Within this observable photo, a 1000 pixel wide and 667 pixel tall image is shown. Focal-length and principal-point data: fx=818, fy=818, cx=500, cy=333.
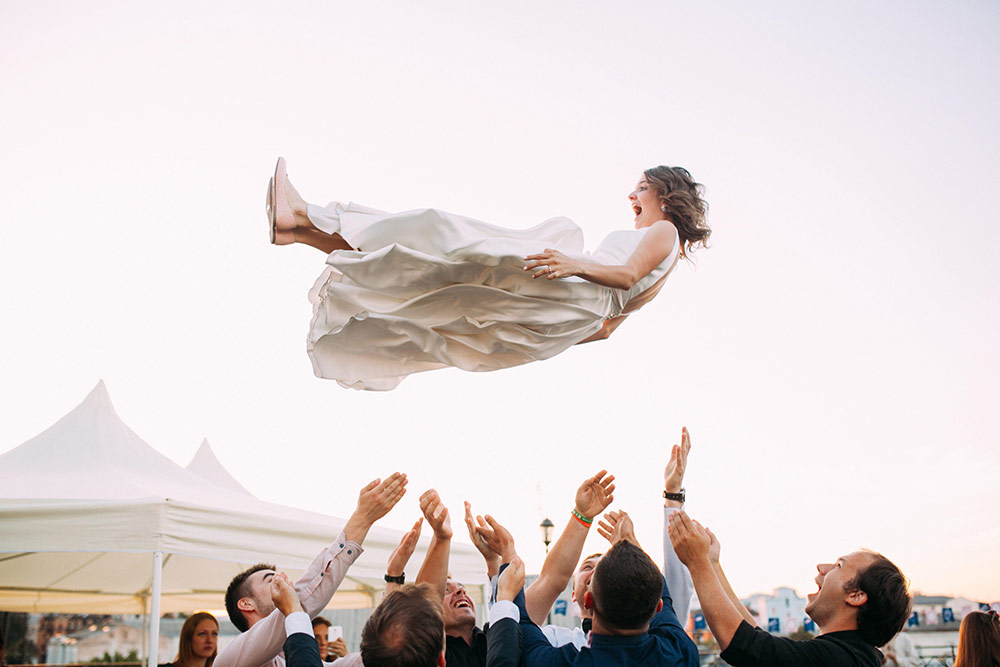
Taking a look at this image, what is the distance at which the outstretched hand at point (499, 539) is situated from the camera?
291 centimetres

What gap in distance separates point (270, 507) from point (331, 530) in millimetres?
939

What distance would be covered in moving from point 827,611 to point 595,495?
834 millimetres

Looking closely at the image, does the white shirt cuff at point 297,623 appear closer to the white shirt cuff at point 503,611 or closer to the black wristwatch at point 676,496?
the white shirt cuff at point 503,611

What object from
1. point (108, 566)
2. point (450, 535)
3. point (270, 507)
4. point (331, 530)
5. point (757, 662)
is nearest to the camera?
point (757, 662)

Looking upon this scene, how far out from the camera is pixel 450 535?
2801 mm

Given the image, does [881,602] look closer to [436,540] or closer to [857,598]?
[857,598]

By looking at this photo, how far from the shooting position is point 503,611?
2365mm

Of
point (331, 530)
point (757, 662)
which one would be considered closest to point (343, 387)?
point (757, 662)

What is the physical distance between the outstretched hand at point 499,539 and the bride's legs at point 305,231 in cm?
120

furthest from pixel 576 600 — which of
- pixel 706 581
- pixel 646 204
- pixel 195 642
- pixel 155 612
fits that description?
pixel 155 612

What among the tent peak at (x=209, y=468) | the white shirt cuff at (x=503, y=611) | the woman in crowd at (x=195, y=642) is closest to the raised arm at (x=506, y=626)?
the white shirt cuff at (x=503, y=611)

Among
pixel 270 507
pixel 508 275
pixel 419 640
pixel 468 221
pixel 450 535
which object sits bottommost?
pixel 419 640

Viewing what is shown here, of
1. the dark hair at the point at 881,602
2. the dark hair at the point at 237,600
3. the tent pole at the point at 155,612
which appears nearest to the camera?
the dark hair at the point at 881,602

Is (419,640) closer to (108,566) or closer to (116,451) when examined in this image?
(116,451)
